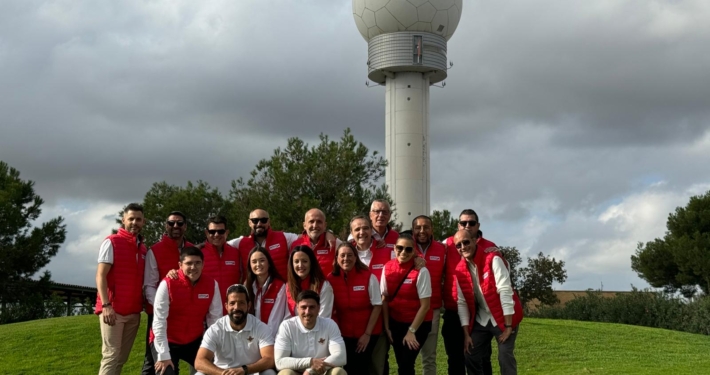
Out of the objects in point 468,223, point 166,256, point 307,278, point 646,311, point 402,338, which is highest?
point 646,311

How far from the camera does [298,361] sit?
802 centimetres

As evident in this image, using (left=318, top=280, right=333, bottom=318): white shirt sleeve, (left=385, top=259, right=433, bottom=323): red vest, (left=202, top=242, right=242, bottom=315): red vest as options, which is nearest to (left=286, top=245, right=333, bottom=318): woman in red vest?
(left=318, top=280, right=333, bottom=318): white shirt sleeve

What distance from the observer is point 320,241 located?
29.9ft

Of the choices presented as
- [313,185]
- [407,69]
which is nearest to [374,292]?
[313,185]

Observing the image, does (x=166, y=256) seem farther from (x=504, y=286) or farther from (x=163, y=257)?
(x=504, y=286)

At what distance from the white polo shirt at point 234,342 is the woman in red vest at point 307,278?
1.60 feet

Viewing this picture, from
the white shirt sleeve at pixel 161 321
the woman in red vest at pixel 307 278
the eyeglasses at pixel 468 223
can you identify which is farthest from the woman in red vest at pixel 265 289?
the eyeglasses at pixel 468 223

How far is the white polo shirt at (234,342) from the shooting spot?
26.9 feet

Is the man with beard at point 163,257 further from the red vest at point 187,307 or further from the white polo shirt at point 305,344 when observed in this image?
the white polo shirt at point 305,344

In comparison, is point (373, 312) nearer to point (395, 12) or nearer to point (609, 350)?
point (609, 350)

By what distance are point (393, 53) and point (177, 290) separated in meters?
35.7

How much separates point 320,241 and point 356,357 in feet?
4.35

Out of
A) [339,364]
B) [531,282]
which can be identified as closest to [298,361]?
[339,364]

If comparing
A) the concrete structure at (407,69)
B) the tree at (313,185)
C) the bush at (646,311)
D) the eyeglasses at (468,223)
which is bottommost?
the eyeglasses at (468,223)
